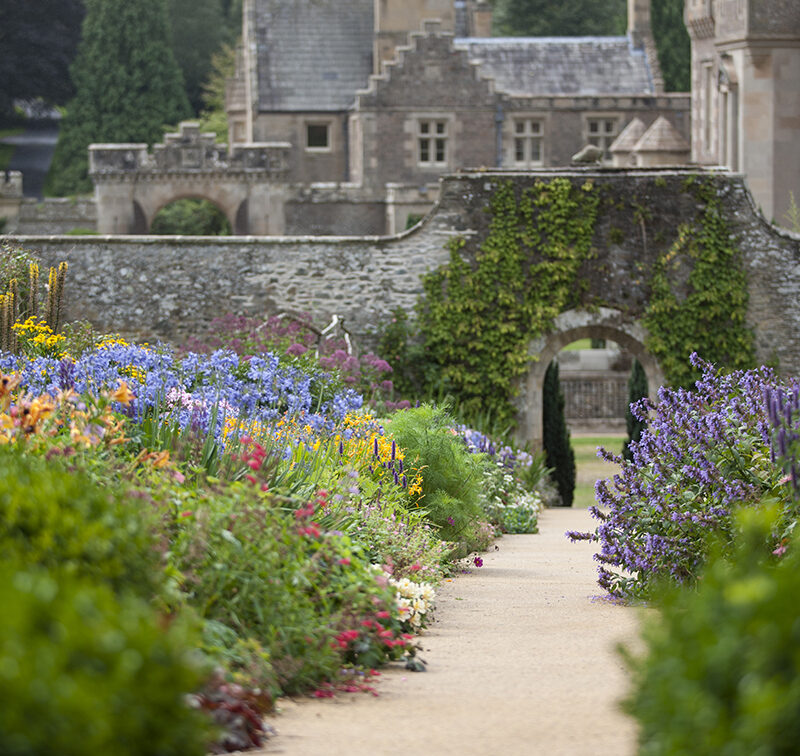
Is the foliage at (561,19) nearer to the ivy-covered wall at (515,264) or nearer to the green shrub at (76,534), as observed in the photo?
the ivy-covered wall at (515,264)

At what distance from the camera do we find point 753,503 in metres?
7.49

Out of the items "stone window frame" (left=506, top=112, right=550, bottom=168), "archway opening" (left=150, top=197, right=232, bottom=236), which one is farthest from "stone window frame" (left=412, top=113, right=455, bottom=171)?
"archway opening" (left=150, top=197, right=232, bottom=236)

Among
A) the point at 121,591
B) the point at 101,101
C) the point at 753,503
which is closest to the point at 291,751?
the point at 121,591

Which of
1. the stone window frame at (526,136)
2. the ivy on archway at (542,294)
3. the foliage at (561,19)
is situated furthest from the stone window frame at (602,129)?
the ivy on archway at (542,294)

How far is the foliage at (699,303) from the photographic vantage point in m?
19.3

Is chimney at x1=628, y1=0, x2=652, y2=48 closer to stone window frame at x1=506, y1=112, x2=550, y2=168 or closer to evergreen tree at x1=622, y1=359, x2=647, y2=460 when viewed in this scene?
stone window frame at x1=506, y1=112, x2=550, y2=168

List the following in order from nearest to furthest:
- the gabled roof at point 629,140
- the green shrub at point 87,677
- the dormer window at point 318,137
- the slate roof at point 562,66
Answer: the green shrub at point 87,677
the gabled roof at point 629,140
the slate roof at point 562,66
the dormer window at point 318,137

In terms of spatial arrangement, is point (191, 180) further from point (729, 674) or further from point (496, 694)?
point (729, 674)

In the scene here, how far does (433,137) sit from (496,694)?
34.4 meters

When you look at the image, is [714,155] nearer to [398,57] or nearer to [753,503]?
[398,57]

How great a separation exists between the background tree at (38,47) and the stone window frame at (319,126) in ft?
62.7

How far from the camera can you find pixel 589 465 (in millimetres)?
25953

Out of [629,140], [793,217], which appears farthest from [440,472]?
[629,140]

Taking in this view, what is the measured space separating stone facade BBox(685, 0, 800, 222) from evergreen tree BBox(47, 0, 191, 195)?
27.3m
